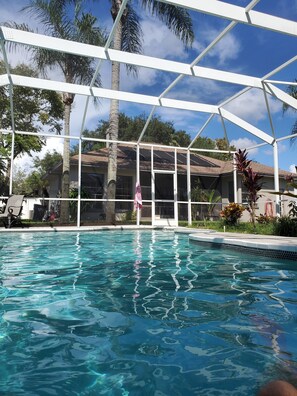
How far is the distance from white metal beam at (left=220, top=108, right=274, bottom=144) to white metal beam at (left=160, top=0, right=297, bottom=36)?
6.22 metres

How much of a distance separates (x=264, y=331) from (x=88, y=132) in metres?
37.4

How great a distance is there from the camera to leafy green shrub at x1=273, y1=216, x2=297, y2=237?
8.23 metres

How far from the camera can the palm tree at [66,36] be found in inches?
581

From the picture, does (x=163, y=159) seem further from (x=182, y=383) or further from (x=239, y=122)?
(x=182, y=383)

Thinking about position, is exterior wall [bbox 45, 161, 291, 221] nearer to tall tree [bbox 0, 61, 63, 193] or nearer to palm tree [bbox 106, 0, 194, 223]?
palm tree [bbox 106, 0, 194, 223]

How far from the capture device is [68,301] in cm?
324

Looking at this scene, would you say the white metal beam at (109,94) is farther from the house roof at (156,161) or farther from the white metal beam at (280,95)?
the house roof at (156,161)

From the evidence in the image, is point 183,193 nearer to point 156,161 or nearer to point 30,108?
point 156,161

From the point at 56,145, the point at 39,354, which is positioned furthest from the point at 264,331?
the point at 56,145

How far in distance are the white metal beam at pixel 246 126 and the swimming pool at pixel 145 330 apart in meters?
9.59

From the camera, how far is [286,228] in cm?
838

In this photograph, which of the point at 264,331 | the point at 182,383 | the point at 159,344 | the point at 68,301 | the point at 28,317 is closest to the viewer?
the point at 182,383

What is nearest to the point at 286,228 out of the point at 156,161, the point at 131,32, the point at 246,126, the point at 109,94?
the point at 246,126

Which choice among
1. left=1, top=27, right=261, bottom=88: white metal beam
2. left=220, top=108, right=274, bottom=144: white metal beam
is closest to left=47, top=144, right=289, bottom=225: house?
left=220, top=108, right=274, bottom=144: white metal beam
